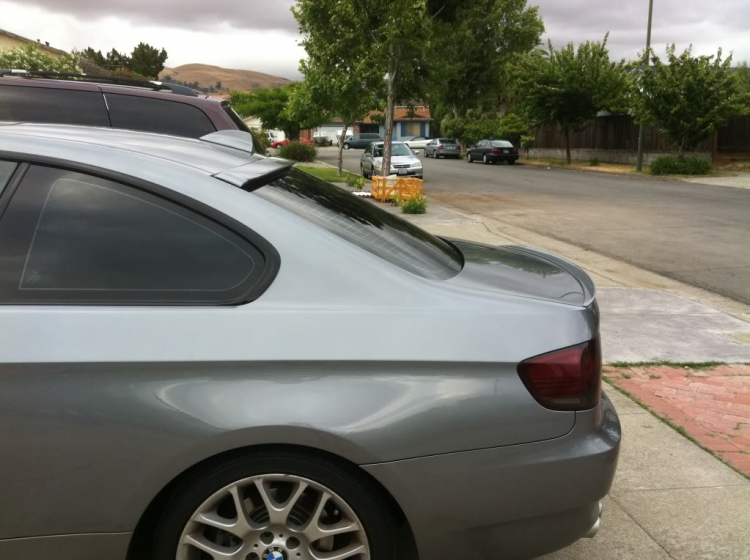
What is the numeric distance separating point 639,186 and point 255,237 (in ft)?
78.0

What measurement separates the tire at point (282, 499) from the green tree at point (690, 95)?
28873 mm

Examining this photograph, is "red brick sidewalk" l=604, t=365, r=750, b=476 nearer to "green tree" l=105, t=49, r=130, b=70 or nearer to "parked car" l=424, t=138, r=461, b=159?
"parked car" l=424, t=138, r=461, b=159

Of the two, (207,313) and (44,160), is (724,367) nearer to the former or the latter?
(207,313)

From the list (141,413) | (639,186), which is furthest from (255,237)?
(639,186)

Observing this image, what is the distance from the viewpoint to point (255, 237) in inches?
92.0

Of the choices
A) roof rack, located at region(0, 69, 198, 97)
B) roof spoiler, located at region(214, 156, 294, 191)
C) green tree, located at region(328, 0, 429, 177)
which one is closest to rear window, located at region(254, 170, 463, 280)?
roof spoiler, located at region(214, 156, 294, 191)

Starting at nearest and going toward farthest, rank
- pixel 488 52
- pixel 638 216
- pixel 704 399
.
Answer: pixel 704 399, pixel 638 216, pixel 488 52

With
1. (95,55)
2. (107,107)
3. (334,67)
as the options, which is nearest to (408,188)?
(334,67)

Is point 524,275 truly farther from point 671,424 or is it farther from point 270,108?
point 270,108

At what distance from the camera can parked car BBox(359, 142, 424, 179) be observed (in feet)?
83.8

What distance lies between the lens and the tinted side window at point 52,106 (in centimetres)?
595

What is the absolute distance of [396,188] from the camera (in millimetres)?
17672

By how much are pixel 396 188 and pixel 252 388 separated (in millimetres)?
15746

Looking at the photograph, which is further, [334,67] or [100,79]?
[334,67]
